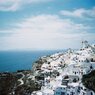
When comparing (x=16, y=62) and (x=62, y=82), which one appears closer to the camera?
(x=62, y=82)

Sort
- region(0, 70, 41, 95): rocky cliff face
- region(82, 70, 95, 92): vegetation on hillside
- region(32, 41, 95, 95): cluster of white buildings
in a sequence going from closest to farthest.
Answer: region(32, 41, 95, 95): cluster of white buildings < region(82, 70, 95, 92): vegetation on hillside < region(0, 70, 41, 95): rocky cliff face

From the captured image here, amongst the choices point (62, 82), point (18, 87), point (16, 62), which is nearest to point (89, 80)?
point (62, 82)

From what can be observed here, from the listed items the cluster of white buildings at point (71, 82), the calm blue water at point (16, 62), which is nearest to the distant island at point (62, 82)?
the cluster of white buildings at point (71, 82)

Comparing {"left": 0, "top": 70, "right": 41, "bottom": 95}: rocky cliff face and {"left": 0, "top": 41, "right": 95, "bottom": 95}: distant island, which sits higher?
A: {"left": 0, "top": 41, "right": 95, "bottom": 95}: distant island

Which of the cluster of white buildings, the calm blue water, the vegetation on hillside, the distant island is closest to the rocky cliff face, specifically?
the distant island

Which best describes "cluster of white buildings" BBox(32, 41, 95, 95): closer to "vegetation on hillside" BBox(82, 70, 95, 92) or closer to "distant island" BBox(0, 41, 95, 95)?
"distant island" BBox(0, 41, 95, 95)

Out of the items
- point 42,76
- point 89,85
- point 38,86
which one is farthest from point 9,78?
point 89,85

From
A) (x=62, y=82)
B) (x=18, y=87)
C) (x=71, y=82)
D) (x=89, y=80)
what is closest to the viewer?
(x=89, y=80)

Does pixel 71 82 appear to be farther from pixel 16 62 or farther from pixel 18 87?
pixel 16 62

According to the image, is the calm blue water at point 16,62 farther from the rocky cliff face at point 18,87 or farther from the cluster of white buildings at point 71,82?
the cluster of white buildings at point 71,82

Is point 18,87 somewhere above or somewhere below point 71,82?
below

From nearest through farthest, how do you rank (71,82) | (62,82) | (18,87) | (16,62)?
(62,82)
(71,82)
(18,87)
(16,62)
